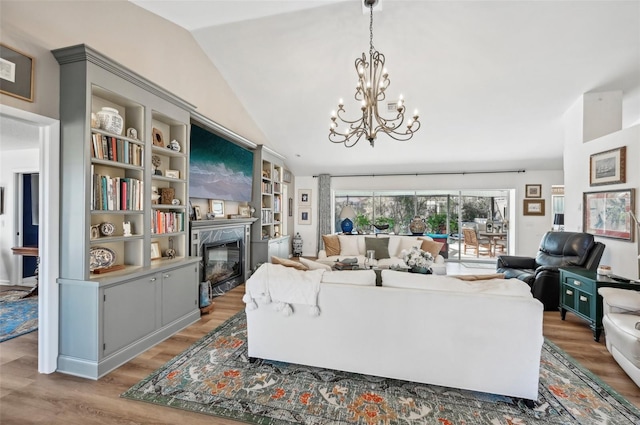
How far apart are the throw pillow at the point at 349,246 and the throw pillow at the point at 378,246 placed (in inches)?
8.4

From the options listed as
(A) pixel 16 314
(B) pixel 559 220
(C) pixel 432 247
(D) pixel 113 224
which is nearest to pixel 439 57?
(C) pixel 432 247

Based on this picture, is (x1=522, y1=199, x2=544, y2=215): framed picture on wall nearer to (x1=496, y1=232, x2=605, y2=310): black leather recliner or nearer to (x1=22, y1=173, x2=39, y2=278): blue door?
(x1=496, y1=232, x2=605, y2=310): black leather recliner

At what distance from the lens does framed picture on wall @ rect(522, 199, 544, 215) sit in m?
7.08

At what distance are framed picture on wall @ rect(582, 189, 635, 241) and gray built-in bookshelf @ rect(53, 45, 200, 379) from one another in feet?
18.1

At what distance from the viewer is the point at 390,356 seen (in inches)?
86.0

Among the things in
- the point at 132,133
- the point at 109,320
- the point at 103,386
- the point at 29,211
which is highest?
the point at 132,133

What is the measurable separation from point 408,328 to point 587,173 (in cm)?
435

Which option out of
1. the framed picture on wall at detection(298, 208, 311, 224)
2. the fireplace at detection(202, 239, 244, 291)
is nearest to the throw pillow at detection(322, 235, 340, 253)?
the fireplace at detection(202, 239, 244, 291)

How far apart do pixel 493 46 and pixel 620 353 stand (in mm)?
3625

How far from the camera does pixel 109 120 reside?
8.35ft

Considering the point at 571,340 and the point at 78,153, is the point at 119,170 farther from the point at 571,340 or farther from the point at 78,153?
the point at 571,340

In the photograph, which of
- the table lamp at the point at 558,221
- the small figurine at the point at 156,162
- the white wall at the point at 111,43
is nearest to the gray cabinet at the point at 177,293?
the small figurine at the point at 156,162

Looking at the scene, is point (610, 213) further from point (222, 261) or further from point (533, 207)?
point (222, 261)

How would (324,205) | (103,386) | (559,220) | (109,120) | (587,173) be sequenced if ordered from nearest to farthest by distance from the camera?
(103,386), (109,120), (587,173), (559,220), (324,205)
